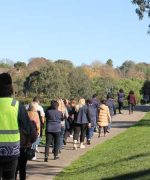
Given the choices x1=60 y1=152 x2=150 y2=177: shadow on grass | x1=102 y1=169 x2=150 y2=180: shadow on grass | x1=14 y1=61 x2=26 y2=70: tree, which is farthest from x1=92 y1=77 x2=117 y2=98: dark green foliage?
x1=102 y1=169 x2=150 y2=180: shadow on grass

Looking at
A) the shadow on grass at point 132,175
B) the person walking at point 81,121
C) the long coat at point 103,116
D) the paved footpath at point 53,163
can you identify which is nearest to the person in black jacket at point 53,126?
the paved footpath at point 53,163

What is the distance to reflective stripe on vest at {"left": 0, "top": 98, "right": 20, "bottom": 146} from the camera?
7.38 m

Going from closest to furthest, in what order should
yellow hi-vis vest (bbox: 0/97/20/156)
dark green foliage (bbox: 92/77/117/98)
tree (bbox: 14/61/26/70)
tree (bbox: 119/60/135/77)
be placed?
yellow hi-vis vest (bbox: 0/97/20/156), dark green foliage (bbox: 92/77/117/98), tree (bbox: 14/61/26/70), tree (bbox: 119/60/135/77)

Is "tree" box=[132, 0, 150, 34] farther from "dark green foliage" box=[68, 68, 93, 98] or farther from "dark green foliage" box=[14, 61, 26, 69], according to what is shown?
"dark green foliage" box=[14, 61, 26, 69]

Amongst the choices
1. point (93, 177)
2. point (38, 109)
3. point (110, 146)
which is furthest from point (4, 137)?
point (110, 146)

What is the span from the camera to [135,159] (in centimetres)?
1504

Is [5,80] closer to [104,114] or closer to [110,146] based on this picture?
[110,146]

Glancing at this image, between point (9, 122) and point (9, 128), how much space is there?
8 cm

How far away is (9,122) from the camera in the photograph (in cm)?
745

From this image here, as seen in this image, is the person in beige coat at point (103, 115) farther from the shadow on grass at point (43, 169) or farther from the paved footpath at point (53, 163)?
the shadow on grass at point (43, 169)

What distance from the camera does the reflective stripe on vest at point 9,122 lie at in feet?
24.2

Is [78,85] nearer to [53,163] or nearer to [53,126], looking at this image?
[53,126]

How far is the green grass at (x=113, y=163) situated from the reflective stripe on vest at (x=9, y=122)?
437cm

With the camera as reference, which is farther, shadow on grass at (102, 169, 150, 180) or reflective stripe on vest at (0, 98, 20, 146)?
shadow on grass at (102, 169, 150, 180)
